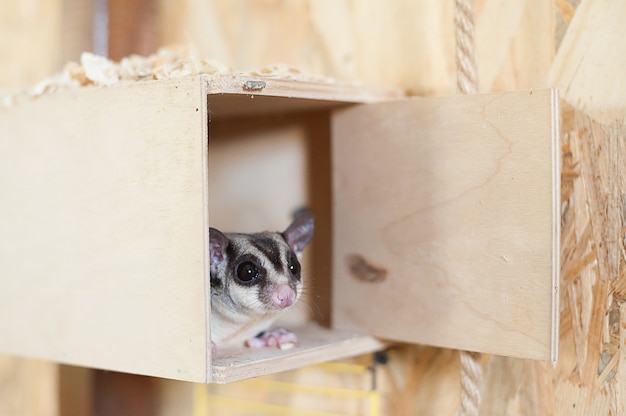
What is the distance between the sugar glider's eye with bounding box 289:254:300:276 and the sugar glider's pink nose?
0.14 metres

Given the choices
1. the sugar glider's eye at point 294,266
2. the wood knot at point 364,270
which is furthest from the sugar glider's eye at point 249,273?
the wood knot at point 364,270

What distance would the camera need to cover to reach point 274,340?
7.38 ft

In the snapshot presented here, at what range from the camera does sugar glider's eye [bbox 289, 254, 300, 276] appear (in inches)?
89.3

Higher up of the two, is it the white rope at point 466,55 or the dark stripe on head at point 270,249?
the white rope at point 466,55

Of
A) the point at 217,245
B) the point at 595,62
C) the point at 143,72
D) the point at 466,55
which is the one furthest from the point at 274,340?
the point at 595,62

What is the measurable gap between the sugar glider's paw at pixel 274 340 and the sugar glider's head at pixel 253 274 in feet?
0.27

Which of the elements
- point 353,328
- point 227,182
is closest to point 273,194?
point 227,182

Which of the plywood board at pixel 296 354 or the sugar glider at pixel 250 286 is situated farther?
the sugar glider at pixel 250 286

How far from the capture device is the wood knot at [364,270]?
2303mm

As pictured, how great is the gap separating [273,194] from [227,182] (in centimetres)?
19

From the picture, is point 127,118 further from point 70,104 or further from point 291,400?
point 291,400

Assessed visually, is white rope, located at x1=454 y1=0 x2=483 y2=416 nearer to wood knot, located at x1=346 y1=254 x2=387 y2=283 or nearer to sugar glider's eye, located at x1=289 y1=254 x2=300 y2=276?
wood knot, located at x1=346 y1=254 x2=387 y2=283

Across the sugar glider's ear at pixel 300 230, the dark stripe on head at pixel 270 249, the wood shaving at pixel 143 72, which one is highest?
the wood shaving at pixel 143 72

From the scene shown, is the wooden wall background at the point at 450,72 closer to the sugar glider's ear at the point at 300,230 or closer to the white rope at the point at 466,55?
the white rope at the point at 466,55
